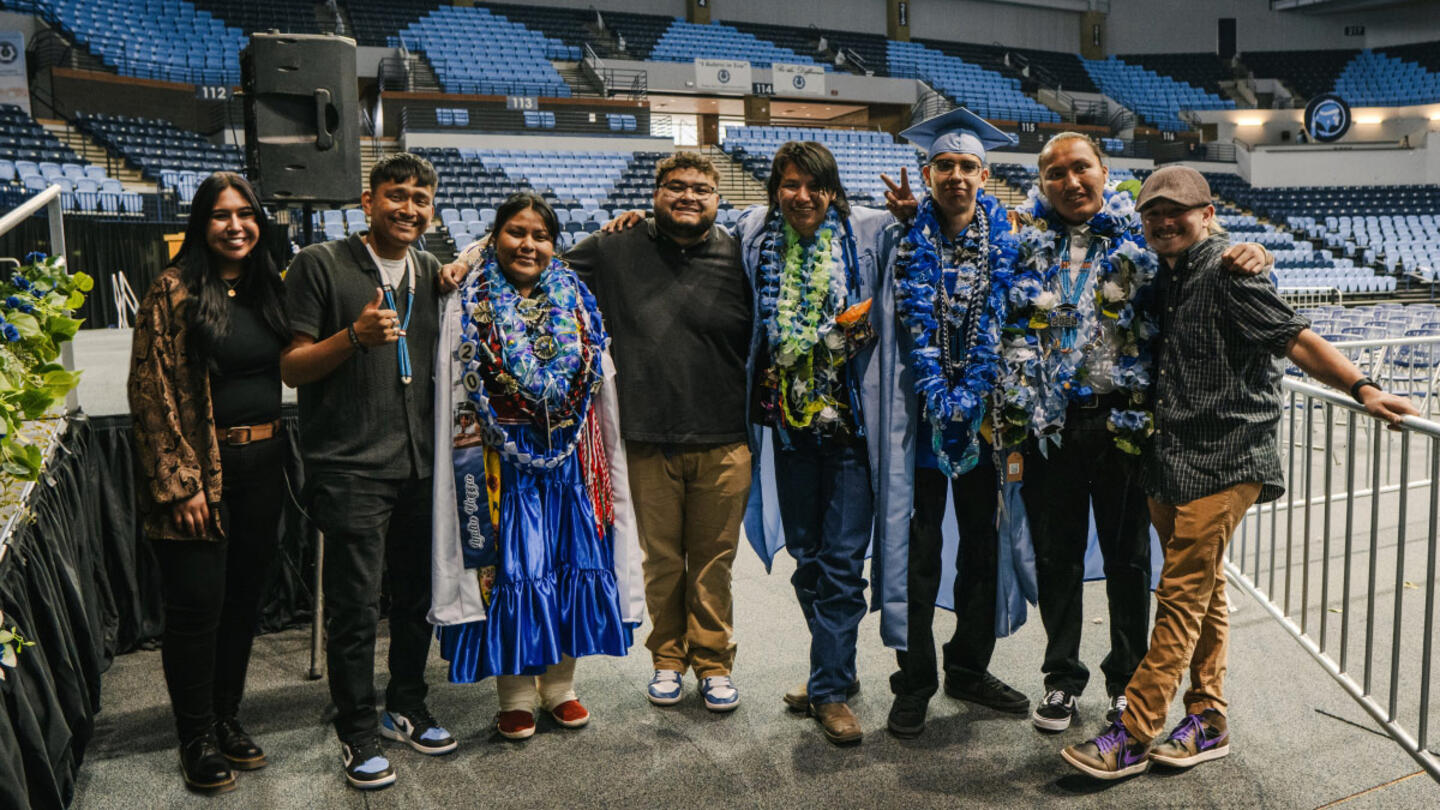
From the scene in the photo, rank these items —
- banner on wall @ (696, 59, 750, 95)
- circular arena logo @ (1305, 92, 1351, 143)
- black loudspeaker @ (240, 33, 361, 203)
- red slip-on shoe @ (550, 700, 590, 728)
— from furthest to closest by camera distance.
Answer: circular arena logo @ (1305, 92, 1351, 143) → banner on wall @ (696, 59, 750, 95) → black loudspeaker @ (240, 33, 361, 203) → red slip-on shoe @ (550, 700, 590, 728)

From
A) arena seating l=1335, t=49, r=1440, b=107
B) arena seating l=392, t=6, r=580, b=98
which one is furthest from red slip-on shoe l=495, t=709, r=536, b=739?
arena seating l=1335, t=49, r=1440, b=107

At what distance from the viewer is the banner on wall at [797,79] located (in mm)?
22516

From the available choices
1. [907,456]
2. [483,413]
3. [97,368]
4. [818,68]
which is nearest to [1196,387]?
[907,456]

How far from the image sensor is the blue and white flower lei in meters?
2.63

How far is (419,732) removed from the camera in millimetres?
2773

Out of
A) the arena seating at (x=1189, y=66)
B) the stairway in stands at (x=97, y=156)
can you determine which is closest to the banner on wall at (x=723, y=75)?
the stairway in stands at (x=97, y=156)

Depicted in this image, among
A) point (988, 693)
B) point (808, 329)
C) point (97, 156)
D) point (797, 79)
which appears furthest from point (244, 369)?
point (797, 79)

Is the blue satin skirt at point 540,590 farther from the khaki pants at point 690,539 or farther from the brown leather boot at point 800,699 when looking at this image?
the brown leather boot at point 800,699

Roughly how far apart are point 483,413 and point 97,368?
10.8 feet

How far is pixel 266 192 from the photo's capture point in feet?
12.3

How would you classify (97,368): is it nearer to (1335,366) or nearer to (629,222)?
(629,222)

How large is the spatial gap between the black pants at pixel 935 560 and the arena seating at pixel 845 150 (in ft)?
55.4

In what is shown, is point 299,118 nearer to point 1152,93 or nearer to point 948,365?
point 948,365

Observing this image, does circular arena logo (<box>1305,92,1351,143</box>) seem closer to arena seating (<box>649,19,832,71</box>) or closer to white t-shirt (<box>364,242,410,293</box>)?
arena seating (<box>649,19,832,71</box>)
